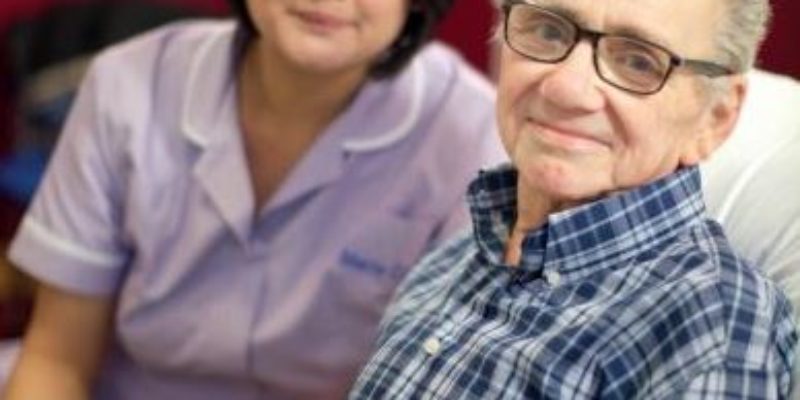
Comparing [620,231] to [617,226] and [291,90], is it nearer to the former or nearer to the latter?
[617,226]

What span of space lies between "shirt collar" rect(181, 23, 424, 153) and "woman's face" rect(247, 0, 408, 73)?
102mm

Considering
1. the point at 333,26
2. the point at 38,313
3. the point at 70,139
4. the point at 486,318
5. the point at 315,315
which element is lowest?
the point at 38,313

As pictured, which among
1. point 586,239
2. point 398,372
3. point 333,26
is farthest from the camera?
point 333,26

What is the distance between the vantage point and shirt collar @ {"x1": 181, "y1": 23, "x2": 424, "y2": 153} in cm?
154

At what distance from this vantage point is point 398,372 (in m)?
1.20

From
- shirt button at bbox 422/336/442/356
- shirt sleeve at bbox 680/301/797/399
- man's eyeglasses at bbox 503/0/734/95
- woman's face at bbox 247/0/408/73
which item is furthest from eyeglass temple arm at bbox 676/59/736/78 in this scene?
woman's face at bbox 247/0/408/73

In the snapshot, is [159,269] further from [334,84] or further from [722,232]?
[722,232]

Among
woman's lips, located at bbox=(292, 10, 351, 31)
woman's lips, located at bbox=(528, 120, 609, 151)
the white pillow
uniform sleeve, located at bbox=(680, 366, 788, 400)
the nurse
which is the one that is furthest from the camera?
the nurse

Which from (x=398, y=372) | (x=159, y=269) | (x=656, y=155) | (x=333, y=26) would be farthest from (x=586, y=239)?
(x=159, y=269)

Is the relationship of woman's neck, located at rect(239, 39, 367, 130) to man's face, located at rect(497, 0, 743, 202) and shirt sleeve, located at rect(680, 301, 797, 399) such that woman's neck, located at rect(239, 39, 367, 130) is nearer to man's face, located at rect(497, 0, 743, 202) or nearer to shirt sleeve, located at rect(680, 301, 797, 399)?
man's face, located at rect(497, 0, 743, 202)

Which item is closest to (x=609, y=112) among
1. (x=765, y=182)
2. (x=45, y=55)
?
(x=765, y=182)

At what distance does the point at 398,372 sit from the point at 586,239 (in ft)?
0.76

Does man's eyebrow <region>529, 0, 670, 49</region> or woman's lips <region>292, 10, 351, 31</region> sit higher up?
man's eyebrow <region>529, 0, 670, 49</region>

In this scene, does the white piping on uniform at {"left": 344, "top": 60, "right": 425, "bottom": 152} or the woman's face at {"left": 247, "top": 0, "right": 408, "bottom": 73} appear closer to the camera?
the woman's face at {"left": 247, "top": 0, "right": 408, "bottom": 73}
